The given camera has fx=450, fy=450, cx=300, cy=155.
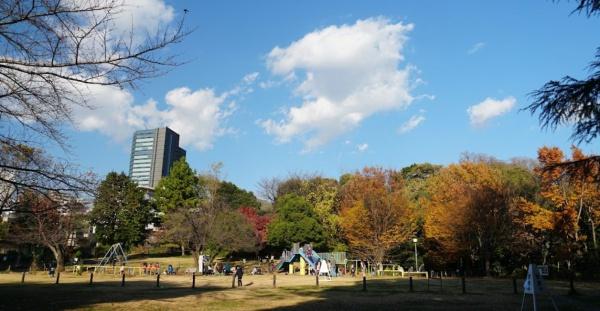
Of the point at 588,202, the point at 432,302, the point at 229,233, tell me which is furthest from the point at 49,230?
the point at 588,202

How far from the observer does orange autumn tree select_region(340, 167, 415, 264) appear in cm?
4025

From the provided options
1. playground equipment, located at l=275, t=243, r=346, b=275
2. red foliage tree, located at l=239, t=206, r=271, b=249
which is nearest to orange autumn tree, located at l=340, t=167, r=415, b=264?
playground equipment, located at l=275, t=243, r=346, b=275

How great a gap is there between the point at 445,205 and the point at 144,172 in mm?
124428

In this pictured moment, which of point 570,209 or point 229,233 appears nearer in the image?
point 570,209

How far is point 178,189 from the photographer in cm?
5719

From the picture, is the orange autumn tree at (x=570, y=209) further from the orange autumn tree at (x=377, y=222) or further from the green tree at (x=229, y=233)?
the green tree at (x=229, y=233)

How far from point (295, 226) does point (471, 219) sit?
1749cm

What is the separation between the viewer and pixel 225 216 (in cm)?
4159

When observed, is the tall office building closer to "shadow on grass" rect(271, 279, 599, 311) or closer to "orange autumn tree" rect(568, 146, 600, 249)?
"orange autumn tree" rect(568, 146, 600, 249)

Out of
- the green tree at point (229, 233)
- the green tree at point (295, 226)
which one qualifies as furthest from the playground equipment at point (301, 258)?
the green tree at point (295, 226)

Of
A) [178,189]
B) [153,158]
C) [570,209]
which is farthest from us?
[153,158]

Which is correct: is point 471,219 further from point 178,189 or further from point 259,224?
point 178,189

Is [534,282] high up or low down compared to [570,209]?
down

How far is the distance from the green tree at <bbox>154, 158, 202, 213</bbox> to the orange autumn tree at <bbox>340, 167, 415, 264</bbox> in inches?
893
